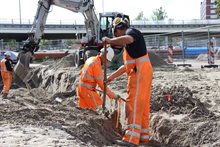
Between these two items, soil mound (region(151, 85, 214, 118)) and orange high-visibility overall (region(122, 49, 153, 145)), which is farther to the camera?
soil mound (region(151, 85, 214, 118))

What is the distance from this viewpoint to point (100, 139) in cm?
575

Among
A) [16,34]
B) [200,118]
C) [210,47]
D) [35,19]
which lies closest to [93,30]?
[35,19]

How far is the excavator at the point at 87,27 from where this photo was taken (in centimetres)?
1772

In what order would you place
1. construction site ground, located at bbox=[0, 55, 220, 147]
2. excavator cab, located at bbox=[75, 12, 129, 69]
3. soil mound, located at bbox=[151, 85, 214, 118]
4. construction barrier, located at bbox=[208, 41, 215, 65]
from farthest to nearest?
construction barrier, located at bbox=[208, 41, 215, 65] → excavator cab, located at bbox=[75, 12, 129, 69] → soil mound, located at bbox=[151, 85, 214, 118] → construction site ground, located at bbox=[0, 55, 220, 147]

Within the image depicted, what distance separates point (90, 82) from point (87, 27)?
1233 centimetres

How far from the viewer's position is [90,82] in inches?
286

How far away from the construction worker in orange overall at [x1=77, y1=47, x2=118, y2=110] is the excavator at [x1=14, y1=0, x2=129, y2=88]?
996cm

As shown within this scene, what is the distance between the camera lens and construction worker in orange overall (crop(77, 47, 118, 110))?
710 cm

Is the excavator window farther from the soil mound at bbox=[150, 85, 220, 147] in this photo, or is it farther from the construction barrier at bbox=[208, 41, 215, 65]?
the soil mound at bbox=[150, 85, 220, 147]

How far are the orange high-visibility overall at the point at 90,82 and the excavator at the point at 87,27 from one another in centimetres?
995

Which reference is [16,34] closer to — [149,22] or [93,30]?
[149,22]

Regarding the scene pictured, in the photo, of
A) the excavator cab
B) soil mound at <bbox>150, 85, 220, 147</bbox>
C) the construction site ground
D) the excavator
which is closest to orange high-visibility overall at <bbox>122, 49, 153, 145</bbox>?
the construction site ground

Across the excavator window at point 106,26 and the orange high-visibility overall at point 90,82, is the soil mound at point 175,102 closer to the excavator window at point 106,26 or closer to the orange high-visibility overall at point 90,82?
the orange high-visibility overall at point 90,82

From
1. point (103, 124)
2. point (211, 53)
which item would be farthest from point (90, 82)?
point (211, 53)
